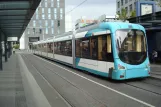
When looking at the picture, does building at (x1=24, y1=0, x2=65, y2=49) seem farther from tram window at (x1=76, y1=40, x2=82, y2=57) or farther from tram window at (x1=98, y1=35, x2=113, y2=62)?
tram window at (x1=98, y1=35, x2=113, y2=62)

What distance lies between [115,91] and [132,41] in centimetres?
335

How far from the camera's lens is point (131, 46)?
12.3 metres

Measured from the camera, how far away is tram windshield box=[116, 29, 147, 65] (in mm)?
12000

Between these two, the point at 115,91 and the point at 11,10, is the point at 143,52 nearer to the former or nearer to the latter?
the point at 115,91

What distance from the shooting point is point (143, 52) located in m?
12.7

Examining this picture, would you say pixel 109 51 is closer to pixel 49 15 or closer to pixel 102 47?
pixel 102 47

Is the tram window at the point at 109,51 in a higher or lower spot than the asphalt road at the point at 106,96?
higher

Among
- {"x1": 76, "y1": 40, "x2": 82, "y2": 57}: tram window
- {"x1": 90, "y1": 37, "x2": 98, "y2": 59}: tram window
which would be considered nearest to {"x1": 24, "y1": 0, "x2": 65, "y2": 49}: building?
{"x1": 76, "y1": 40, "x2": 82, "y2": 57}: tram window

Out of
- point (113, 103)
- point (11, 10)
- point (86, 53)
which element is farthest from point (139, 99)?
point (11, 10)

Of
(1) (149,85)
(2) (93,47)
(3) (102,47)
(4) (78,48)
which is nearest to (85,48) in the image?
(2) (93,47)

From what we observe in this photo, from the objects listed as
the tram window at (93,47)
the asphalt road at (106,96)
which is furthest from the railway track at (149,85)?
the tram window at (93,47)

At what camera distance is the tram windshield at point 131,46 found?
472 inches

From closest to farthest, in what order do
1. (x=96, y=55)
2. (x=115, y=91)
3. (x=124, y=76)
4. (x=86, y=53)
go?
(x=115, y=91) → (x=124, y=76) → (x=96, y=55) → (x=86, y=53)

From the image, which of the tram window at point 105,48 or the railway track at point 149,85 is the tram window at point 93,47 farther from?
the railway track at point 149,85
